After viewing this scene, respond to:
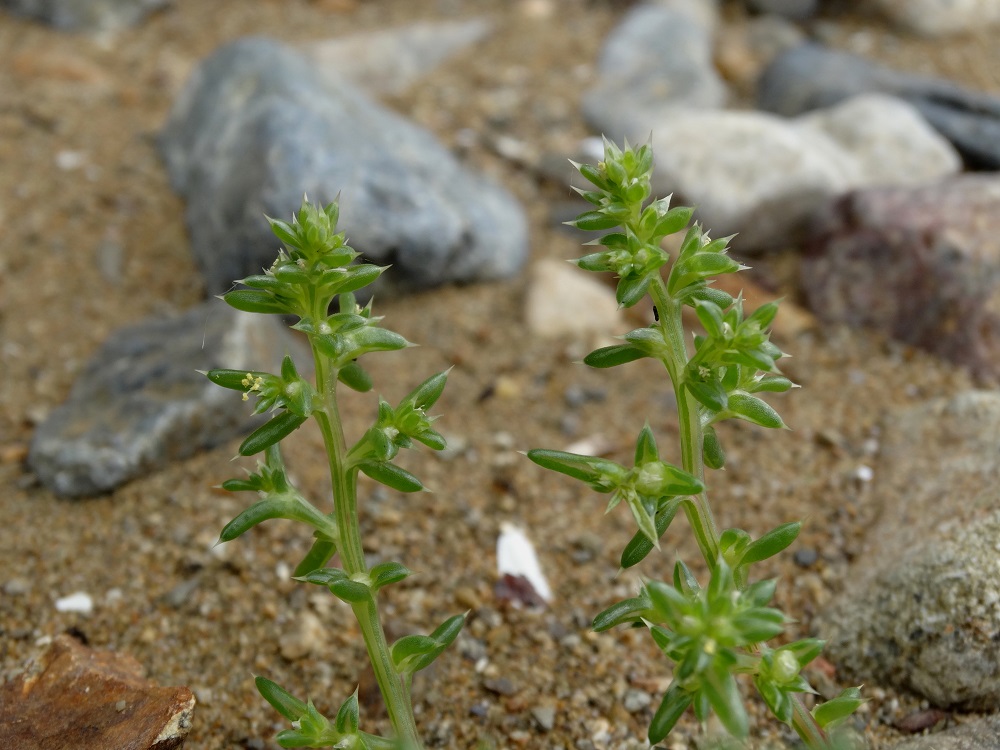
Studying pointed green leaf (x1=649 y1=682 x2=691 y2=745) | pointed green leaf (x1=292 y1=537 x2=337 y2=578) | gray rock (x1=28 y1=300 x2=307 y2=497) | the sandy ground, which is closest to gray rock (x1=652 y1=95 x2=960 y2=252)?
the sandy ground

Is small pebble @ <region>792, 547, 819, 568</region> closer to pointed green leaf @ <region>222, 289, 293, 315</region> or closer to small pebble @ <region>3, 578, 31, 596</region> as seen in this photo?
pointed green leaf @ <region>222, 289, 293, 315</region>

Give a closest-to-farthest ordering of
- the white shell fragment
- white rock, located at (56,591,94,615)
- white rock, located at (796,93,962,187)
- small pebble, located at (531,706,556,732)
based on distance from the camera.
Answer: small pebble, located at (531,706,556,732) → white rock, located at (56,591,94,615) → the white shell fragment → white rock, located at (796,93,962,187)

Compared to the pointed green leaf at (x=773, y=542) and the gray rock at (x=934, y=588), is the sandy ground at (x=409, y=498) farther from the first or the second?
the pointed green leaf at (x=773, y=542)

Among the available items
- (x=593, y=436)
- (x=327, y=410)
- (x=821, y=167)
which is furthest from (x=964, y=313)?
(x=327, y=410)

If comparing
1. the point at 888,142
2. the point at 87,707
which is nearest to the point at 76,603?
the point at 87,707

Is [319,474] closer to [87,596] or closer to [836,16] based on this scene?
[87,596]
